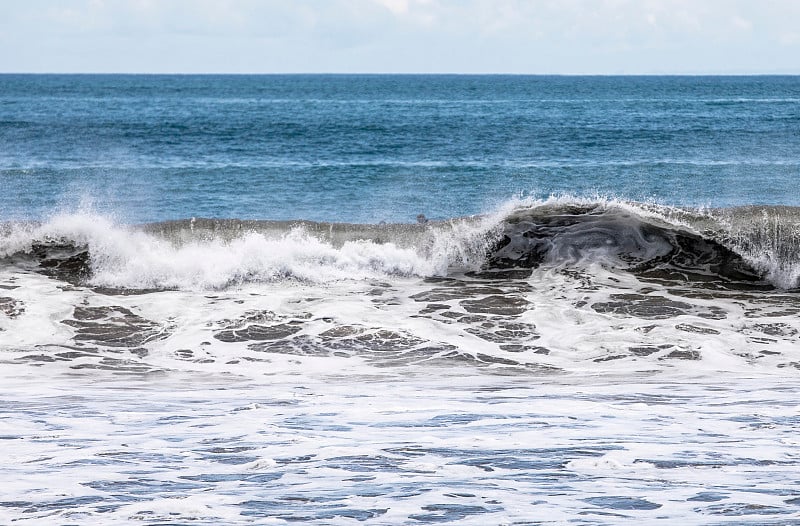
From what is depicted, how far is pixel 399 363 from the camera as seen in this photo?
29.9ft

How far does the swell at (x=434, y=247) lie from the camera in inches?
491

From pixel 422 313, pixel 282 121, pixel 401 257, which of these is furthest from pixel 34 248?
pixel 282 121

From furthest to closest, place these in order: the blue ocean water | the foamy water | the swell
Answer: the blue ocean water, the swell, the foamy water

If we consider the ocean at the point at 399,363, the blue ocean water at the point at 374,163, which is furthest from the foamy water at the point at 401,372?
the blue ocean water at the point at 374,163

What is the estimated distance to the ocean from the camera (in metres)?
5.40

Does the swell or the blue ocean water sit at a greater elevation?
the blue ocean water

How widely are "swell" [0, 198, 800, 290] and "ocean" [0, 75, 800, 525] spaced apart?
0.14 ft

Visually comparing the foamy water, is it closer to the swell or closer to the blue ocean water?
the swell

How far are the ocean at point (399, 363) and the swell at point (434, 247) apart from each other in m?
0.04

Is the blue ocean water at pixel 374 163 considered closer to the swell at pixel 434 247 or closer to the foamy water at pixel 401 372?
the swell at pixel 434 247

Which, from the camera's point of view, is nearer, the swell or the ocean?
the ocean

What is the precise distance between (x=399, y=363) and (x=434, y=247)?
438cm

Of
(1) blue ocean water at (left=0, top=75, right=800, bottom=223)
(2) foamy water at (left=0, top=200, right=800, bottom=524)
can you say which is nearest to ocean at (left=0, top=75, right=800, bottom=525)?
(2) foamy water at (left=0, top=200, right=800, bottom=524)

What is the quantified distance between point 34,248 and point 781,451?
10.6 m
